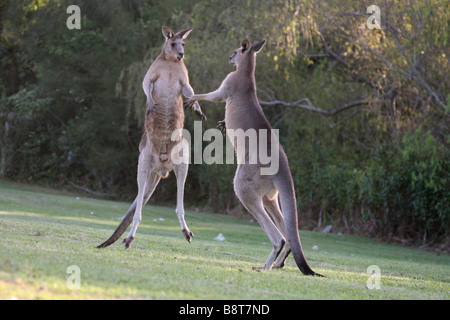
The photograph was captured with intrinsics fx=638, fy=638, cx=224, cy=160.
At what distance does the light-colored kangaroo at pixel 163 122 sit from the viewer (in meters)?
7.12

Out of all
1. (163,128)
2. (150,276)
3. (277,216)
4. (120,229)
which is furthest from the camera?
(163,128)

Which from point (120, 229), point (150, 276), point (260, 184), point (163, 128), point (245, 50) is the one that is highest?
point (245, 50)

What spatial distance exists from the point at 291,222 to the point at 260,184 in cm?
50

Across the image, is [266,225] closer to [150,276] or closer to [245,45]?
[150,276]

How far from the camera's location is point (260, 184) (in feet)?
20.9

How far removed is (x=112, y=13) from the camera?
2361 centimetres

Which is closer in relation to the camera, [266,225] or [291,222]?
[291,222]

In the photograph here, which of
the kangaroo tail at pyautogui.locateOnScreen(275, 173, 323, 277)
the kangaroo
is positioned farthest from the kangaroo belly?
the kangaroo tail at pyautogui.locateOnScreen(275, 173, 323, 277)

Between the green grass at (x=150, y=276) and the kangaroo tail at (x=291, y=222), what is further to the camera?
the kangaroo tail at (x=291, y=222)

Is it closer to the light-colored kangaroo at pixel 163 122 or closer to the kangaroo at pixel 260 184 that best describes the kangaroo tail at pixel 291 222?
the kangaroo at pixel 260 184

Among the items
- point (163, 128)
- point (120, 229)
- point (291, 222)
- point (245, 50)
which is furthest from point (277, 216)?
point (245, 50)

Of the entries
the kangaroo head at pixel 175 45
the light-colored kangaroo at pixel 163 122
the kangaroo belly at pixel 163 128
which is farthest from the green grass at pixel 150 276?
the kangaroo head at pixel 175 45

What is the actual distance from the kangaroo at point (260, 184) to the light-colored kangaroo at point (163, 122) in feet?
0.91
